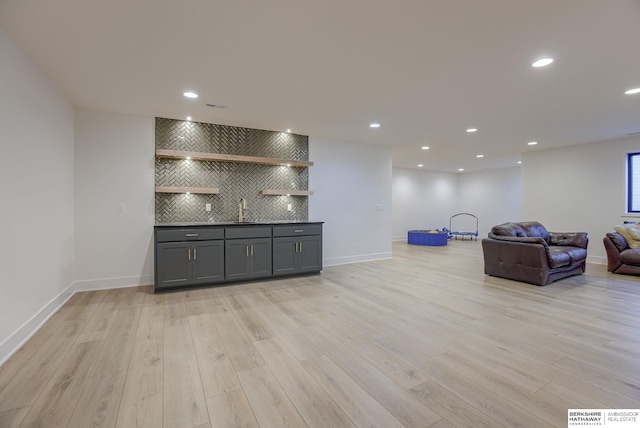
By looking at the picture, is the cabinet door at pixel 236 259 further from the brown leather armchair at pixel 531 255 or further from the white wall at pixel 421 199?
the white wall at pixel 421 199

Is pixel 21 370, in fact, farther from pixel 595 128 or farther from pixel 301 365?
pixel 595 128

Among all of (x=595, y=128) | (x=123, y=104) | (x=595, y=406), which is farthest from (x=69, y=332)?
(x=595, y=128)

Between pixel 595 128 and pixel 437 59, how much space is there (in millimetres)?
4300

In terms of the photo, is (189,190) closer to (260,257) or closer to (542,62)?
(260,257)

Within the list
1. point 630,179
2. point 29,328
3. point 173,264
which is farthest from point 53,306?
point 630,179

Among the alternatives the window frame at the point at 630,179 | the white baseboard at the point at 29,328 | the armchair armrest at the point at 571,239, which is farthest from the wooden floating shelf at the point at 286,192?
the window frame at the point at 630,179

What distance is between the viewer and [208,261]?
4.04 meters

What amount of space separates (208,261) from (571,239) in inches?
240

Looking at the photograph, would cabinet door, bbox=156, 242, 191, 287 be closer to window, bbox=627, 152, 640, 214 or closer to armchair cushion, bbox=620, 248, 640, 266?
armchair cushion, bbox=620, 248, 640, 266

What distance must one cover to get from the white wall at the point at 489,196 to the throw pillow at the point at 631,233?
455 centimetres

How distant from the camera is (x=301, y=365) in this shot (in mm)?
2098

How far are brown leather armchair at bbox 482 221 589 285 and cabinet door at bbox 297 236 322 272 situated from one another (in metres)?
2.85

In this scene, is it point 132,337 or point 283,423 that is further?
point 132,337

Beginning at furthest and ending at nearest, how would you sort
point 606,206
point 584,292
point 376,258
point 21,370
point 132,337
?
point 376,258, point 606,206, point 584,292, point 132,337, point 21,370
